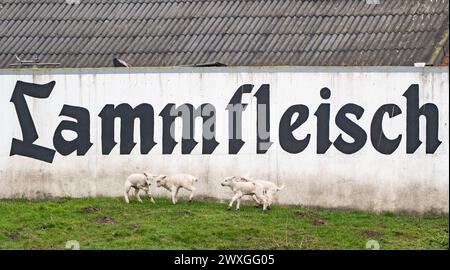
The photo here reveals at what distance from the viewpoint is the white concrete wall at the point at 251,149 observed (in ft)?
75.3

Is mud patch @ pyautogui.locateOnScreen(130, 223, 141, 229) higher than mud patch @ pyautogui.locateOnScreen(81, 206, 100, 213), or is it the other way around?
mud patch @ pyautogui.locateOnScreen(81, 206, 100, 213)

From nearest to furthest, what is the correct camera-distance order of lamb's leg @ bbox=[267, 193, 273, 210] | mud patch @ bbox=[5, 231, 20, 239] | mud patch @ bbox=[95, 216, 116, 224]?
mud patch @ bbox=[5, 231, 20, 239] < mud patch @ bbox=[95, 216, 116, 224] < lamb's leg @ bbox=[267, 193, 273, 210]

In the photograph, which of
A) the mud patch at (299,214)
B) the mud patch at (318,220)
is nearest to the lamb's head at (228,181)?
the mud patch at (299,214)

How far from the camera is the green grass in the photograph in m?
20.0

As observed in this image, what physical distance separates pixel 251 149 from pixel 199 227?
272cm

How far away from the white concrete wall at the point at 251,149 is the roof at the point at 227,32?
2144mm

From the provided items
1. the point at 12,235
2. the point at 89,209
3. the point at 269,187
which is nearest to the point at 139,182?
the point at 89,209

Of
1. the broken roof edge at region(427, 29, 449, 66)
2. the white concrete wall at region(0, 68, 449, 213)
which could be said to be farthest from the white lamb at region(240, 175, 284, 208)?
the broken roof edge at region(427, 29, 449, 66)

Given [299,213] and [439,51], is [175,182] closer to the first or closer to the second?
[299,213]

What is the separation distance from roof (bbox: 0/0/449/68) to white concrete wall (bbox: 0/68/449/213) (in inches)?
84.4

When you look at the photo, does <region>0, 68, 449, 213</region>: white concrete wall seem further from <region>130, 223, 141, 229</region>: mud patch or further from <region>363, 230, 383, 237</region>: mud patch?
<region>130, 223, 141, 229</region>: mud patch

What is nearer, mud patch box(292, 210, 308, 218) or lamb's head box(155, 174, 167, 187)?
mud patch box(292, 210, 308, 218)

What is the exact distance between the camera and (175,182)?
22812 millimetres

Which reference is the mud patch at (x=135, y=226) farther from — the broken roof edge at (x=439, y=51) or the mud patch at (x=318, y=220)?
the broken roof edge at (x=439, y=51)
